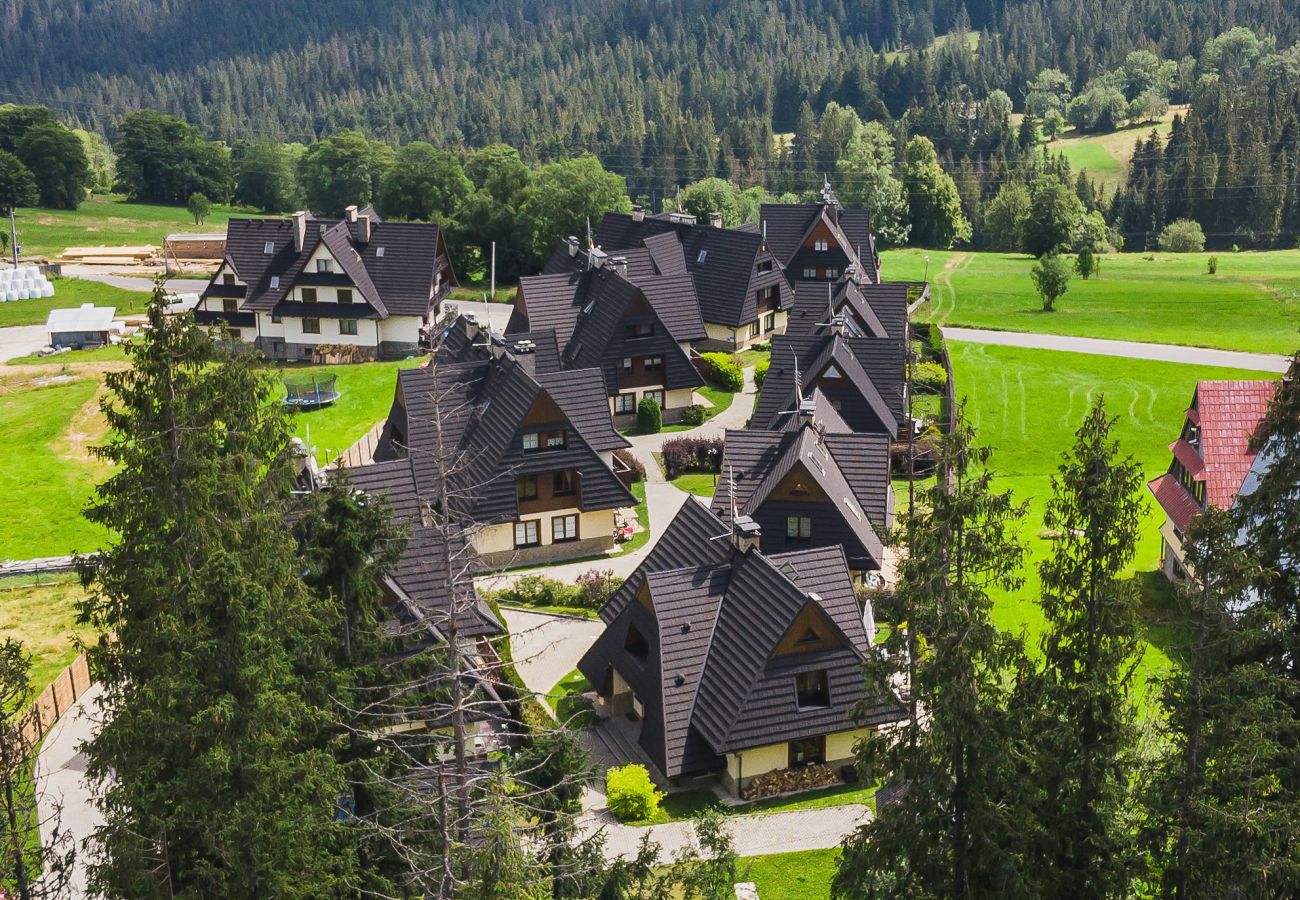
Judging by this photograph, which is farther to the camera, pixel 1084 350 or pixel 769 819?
pixel 1084 350

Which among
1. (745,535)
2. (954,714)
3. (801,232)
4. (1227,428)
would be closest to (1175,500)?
(1227,428)

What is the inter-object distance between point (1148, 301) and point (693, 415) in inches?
1780

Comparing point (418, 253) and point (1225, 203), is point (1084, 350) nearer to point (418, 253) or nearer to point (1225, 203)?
point (418, 253)

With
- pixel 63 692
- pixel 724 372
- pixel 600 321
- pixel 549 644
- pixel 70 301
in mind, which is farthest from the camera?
pixel 70 301

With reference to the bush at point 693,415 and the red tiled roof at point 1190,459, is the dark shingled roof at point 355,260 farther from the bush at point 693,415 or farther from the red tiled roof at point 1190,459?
the red tiled roof at point 1190,459

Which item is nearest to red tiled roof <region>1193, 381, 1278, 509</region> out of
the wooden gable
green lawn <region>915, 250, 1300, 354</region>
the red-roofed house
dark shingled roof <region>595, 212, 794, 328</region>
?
the red-roofed house

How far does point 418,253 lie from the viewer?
89.2 m

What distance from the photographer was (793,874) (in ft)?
123

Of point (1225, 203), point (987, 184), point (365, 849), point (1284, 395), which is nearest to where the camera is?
point (1284, 395)

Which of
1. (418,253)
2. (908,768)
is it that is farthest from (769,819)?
(418,253)

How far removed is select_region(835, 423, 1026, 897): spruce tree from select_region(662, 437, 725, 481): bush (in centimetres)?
3831

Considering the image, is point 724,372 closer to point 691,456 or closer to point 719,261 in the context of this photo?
point 719,261

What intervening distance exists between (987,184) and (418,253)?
298 ft

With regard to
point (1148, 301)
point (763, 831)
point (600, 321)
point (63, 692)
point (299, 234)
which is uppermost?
point (299, 234)
